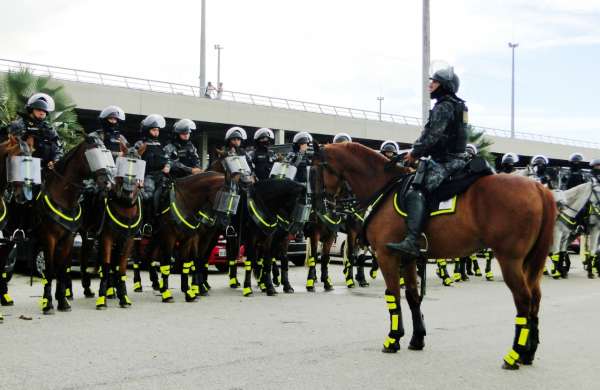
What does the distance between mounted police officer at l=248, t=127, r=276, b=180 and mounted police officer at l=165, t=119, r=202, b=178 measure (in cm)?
151

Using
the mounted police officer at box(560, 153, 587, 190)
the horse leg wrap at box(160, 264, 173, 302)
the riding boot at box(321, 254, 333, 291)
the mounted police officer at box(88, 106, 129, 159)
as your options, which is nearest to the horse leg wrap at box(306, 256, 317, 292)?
the riding boot at box(321, 254, 333, 291)

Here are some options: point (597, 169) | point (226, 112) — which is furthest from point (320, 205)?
point (226, 112)

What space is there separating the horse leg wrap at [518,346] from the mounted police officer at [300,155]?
861cm

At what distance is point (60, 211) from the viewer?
11484 mm

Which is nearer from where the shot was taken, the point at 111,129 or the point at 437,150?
the point at 437,150

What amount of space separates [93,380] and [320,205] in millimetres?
3855

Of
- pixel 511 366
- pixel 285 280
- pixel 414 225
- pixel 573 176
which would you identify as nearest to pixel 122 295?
pixel 285 280

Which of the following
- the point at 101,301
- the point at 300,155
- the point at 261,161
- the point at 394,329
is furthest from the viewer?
the point at 261,161

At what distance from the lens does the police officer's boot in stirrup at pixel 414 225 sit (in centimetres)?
853

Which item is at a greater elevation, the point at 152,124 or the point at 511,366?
the point at 152,124

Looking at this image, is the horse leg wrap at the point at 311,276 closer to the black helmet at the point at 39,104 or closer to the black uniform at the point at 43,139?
the black uniform at the point at 43,139

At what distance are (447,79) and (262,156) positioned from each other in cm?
824

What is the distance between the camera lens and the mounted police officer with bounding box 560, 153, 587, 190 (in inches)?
846

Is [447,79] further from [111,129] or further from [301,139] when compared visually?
[301,139]
